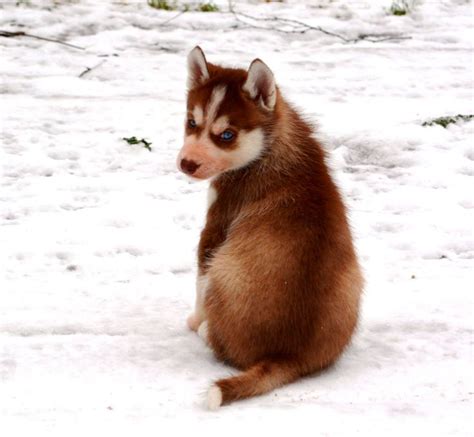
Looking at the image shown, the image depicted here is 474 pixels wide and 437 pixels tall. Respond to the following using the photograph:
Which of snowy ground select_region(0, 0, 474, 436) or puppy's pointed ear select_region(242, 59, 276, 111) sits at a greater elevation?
puppy's pointed ear select_region(242, 59, 276, 111)

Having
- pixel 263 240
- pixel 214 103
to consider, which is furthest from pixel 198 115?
pixel 263 240

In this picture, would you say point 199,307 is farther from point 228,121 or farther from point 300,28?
point 300,28

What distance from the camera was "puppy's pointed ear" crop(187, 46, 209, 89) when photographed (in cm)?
447

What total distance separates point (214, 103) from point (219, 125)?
0.12m

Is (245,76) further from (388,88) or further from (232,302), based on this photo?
(388,88)

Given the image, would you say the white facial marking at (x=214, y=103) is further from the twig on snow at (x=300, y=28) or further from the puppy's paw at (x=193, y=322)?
the twig on snow at (x=300, y=28)

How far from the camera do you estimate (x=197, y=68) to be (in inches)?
178

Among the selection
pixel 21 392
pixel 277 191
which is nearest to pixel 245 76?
pixel 277 191

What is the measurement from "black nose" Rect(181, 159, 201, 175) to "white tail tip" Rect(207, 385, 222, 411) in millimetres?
1121

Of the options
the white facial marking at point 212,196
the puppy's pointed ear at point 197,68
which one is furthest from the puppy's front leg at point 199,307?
the puppy's pointed ear at point 197,68

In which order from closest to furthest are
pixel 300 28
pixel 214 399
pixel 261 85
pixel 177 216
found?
pixel 214 399, pixel 261 85, pixel 177 216, pixel 300 28

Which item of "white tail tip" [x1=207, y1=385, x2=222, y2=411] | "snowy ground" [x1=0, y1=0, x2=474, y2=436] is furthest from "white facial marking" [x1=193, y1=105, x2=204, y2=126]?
"white tail tip" [x1=207, y1=385, x2=222, y2=411]

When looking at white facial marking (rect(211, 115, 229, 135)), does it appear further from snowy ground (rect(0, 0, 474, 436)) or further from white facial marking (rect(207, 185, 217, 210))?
snowy ground (rect(0, 0, 474, 436))

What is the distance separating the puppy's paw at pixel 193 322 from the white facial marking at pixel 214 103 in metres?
1.07
